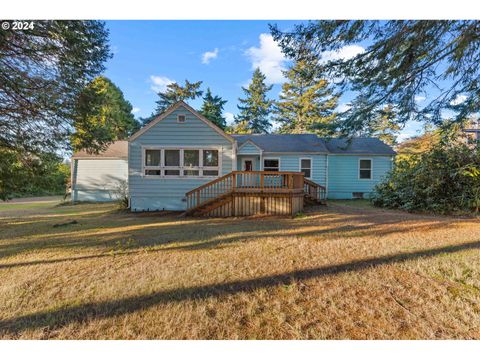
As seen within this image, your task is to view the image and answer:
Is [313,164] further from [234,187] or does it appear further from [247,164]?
[234,187]

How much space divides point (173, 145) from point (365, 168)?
487 inches

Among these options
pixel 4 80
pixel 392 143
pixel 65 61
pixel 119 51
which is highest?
pixel 392 143

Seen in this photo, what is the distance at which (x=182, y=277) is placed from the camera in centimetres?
312

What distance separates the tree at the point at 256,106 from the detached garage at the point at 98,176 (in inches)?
743

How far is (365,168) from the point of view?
14141 mm

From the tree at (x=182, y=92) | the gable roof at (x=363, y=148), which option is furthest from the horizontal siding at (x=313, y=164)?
the tree at (x=182, y=92)

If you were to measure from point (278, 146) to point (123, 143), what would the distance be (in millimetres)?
12982

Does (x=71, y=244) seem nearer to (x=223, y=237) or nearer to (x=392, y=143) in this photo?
(x=223, y=237)

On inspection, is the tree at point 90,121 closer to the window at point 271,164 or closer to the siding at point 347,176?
the window at point 271,164

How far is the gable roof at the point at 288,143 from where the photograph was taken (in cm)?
1388

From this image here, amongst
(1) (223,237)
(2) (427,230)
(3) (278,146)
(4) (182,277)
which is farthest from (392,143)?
(4) (182,277)

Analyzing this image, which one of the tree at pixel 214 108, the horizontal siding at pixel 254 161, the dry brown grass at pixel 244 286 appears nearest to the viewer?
the dry brown grass at pixel 244 286

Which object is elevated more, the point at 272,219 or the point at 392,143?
the point at 392,143

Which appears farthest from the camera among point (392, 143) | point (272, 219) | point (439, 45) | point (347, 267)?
point (392, 143)
